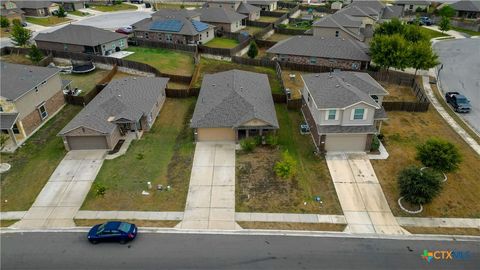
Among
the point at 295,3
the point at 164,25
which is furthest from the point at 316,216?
the point at 295,3

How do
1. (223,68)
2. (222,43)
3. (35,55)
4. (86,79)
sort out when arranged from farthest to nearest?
(222,43)
(223,68)
(35,55)
(86,79)

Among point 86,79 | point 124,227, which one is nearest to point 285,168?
point 124,227

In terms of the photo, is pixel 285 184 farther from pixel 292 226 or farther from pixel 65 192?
pixel 65 192

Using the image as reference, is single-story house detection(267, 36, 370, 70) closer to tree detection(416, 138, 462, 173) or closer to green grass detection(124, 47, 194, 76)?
green grass detection(124, 47, 194, 76)

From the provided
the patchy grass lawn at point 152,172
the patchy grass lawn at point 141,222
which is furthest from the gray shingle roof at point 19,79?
the patchy grass lawn at point 141,222

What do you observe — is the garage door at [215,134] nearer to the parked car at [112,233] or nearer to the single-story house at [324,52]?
the parked car at [112,233]
